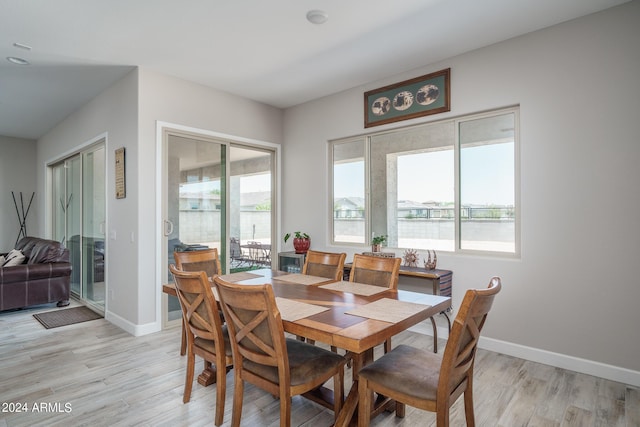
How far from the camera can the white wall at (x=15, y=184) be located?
6898 mm

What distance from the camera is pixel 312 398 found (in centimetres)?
214

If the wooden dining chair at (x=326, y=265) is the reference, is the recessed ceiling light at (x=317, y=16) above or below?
above

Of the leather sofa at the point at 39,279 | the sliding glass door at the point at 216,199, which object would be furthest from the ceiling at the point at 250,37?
the leather sofa at the point at 39,279

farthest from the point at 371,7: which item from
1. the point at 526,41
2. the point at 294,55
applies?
the point at 526,41

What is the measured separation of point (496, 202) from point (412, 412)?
2113 mm

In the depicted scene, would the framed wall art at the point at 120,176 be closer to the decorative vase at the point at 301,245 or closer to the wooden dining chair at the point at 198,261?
the wooden dining chair at the point at 198,261

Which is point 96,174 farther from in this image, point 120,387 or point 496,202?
point 496,202

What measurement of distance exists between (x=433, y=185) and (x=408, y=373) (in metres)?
2.50

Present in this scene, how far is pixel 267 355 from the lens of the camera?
169 centimetres

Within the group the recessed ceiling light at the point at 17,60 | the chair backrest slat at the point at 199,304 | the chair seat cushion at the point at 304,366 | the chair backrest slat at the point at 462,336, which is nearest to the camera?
the chair backrest slat at the point at 462,336

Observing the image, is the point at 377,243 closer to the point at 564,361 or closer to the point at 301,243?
the point at 301,243

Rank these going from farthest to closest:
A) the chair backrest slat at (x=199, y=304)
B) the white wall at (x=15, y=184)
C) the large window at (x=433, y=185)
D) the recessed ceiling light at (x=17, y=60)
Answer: the white wall at (x=15, y=184)
the recessed ceiling light at (x=17, y=60)
the large window at (x=433, y=185)
the chair backrest slat at (x=199, y=304)

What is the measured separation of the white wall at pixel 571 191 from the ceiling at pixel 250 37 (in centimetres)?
23

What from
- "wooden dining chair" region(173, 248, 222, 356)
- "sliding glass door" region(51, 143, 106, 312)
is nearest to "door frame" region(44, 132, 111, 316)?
"sliding glass door" region(51, 143, 106, 312)
